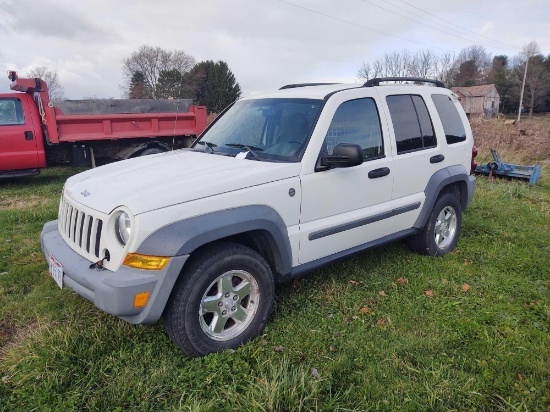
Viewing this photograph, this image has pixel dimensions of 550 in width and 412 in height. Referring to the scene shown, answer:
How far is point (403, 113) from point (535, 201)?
4699 mm

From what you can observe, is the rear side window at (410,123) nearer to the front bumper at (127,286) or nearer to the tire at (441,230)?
the tire at (441,230)

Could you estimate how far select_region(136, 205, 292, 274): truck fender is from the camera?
246 cm

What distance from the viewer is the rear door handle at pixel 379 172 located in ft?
11.8

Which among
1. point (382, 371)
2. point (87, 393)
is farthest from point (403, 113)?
point (87, 393)

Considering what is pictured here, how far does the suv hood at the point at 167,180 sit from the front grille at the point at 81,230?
A: 3.1 inches

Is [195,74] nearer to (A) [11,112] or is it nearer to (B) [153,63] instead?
(B) [153,63]

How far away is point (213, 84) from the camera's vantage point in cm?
4584

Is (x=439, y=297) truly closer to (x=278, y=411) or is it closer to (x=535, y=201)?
(x=278, y=411)

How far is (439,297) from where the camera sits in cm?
370

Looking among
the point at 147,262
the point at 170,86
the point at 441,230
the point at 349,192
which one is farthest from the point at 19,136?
the point at 170,86

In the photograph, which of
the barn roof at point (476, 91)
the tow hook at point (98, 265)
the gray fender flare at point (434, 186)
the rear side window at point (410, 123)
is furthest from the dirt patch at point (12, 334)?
the barn roof at point (476, 91)

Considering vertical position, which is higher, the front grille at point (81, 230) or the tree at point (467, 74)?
the tree at point (467, 74)

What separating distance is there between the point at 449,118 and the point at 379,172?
1.57 metres

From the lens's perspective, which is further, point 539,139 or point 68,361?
point 539,139
